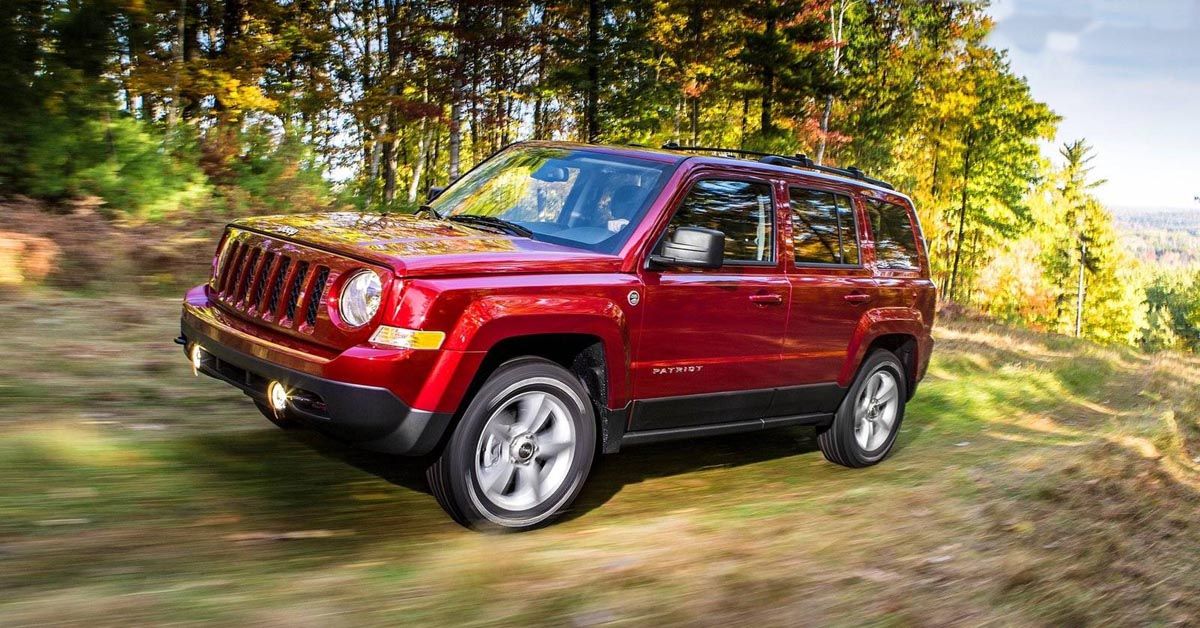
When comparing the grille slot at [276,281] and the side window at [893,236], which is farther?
the side window at [893,236]

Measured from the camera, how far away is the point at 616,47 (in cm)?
2181

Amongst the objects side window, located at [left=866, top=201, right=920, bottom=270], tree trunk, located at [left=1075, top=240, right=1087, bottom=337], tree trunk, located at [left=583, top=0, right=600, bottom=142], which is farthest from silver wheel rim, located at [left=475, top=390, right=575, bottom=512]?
tree trunk, located at [left=1075, top=240, right=1087, bottom=337]

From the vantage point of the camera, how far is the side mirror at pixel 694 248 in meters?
4.98

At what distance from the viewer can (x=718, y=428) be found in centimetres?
579

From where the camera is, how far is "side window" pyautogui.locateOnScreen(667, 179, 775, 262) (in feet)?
18.0

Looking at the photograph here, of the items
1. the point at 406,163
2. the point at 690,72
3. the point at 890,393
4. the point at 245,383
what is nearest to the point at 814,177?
the point at 890,393

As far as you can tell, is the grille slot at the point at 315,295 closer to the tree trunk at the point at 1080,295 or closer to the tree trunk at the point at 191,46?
the tree trunk at the point at 191,46

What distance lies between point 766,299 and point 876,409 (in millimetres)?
1829

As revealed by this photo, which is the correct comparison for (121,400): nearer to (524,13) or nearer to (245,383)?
(245,383)

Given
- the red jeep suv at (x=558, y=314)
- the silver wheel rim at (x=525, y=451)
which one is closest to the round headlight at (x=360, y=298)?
the red jeep suv at (x=558, y=314)

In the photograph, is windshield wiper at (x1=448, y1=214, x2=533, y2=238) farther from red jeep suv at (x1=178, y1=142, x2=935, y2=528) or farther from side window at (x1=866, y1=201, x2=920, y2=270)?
side window at (x1=866, y1=201, x2=920, y2=270)

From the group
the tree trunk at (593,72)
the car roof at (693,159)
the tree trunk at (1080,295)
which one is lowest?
the tree trunk at (1080,295)

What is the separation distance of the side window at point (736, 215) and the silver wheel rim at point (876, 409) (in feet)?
5.09

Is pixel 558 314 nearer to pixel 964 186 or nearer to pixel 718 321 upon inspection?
pixel 718 321
